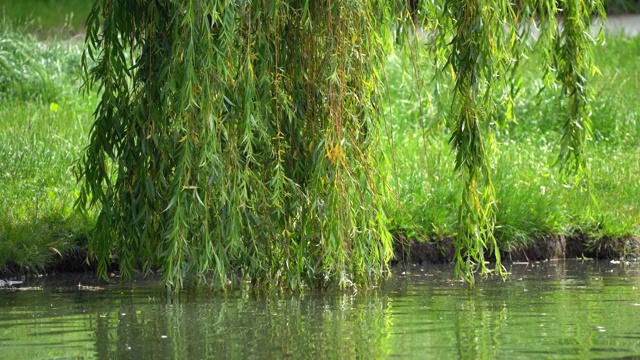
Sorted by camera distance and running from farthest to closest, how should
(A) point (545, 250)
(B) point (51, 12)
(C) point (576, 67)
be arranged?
1. (B) point (51, 12)
2. (A) point (545, 250)
3. (C) point (576, 67)

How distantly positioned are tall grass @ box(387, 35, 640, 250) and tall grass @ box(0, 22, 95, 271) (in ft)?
7.70

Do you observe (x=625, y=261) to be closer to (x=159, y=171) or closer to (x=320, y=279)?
(x=320, y=279)

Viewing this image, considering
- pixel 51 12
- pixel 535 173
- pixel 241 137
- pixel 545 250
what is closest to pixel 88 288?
pixel 241 137

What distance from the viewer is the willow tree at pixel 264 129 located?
5.79 m

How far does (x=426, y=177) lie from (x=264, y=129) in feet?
11.6

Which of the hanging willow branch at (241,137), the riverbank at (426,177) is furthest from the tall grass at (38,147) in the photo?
the hanging willow branch at (241,137)

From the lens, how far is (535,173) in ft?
32.5

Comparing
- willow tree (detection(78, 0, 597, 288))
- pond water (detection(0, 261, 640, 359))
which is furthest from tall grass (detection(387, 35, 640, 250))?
pond water (detection(0, 261, 640, 359))

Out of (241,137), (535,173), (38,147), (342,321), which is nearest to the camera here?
(342,321)

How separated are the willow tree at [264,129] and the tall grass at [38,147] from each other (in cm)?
79

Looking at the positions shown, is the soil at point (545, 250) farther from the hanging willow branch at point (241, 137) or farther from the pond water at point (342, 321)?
the hanging willow branch at point (241, 137)

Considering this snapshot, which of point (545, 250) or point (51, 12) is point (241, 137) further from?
point (51, 12)

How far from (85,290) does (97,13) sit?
1.98m

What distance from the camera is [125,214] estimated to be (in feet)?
20.9
